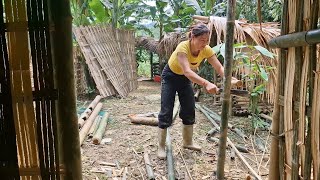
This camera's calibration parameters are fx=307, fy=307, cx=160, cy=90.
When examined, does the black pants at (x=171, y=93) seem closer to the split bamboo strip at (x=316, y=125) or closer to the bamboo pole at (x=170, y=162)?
the bamboo pole at (x=170, y=162)

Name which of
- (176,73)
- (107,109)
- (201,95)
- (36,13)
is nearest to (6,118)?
(36,13)

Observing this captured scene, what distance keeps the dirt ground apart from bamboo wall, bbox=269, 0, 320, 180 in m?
1.17

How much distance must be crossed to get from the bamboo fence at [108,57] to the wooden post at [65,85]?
5972mm

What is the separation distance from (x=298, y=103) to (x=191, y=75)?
1609 mm

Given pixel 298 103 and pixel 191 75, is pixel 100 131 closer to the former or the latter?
pixel 191 75

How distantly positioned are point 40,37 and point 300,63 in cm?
128

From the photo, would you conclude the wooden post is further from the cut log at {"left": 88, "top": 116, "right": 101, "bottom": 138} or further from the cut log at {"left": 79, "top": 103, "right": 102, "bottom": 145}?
the cut log at {"left": 88, "top": 116, "right": 101, "bottom": 138}

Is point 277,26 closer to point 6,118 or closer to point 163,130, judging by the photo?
point 163,130

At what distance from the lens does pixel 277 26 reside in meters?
5.84

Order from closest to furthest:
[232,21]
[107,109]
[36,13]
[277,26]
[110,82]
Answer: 1. [36,13]
2. [232,21]
3. [277,26]
4. [107,109]
5. [110,82]

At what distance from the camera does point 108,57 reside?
26.4ft

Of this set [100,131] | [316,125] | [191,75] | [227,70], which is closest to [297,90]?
[316,125]

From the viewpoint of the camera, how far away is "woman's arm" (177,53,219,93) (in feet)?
9.82

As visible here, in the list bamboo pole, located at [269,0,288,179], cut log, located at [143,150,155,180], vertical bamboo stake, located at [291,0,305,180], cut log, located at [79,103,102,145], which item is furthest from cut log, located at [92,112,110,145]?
vertical bamboo stake, located at [291,0,305,180]
